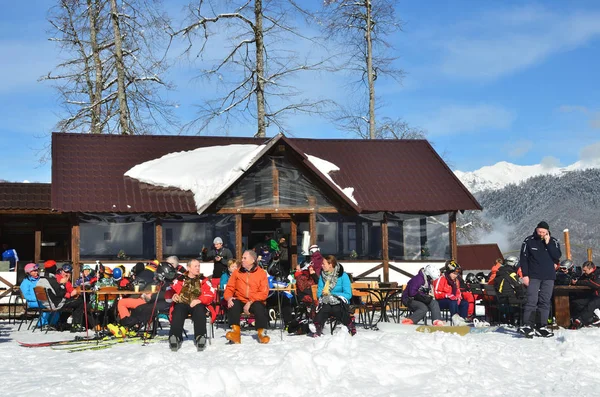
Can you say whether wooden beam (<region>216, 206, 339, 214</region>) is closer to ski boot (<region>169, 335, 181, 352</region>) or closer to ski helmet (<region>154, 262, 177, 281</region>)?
ski helmet (<region>154, 262, 177, 281</region>)

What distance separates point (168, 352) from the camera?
1004 centimetres

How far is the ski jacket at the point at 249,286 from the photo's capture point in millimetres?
11367

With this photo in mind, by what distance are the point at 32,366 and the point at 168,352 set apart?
1711mm

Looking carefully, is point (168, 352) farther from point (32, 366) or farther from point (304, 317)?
point (304, 317)

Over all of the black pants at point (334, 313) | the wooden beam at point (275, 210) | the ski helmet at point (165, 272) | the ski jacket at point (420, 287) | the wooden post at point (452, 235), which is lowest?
the black pants at point (334, 313)

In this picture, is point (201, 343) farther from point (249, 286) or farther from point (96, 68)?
point (96, 68)

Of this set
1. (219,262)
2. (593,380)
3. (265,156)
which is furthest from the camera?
(265,156)

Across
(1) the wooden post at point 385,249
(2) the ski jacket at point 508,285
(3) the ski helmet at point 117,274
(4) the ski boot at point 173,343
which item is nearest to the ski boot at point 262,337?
(4) the ski boot at point 173,343

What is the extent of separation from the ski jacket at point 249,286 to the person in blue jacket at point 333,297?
904mm

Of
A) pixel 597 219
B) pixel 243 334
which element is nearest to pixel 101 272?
pixel 243 334

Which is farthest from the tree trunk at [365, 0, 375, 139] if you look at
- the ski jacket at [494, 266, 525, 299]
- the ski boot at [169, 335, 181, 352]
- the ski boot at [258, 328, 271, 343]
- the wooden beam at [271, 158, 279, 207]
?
the ski boot at [169, 335, 181, 352]

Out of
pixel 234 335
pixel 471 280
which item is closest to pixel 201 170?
pixel 471 280

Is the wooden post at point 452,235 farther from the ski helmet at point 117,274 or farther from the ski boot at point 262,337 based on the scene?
the ski boot at point 262,337

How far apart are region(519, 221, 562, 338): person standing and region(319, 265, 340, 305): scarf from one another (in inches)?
118
